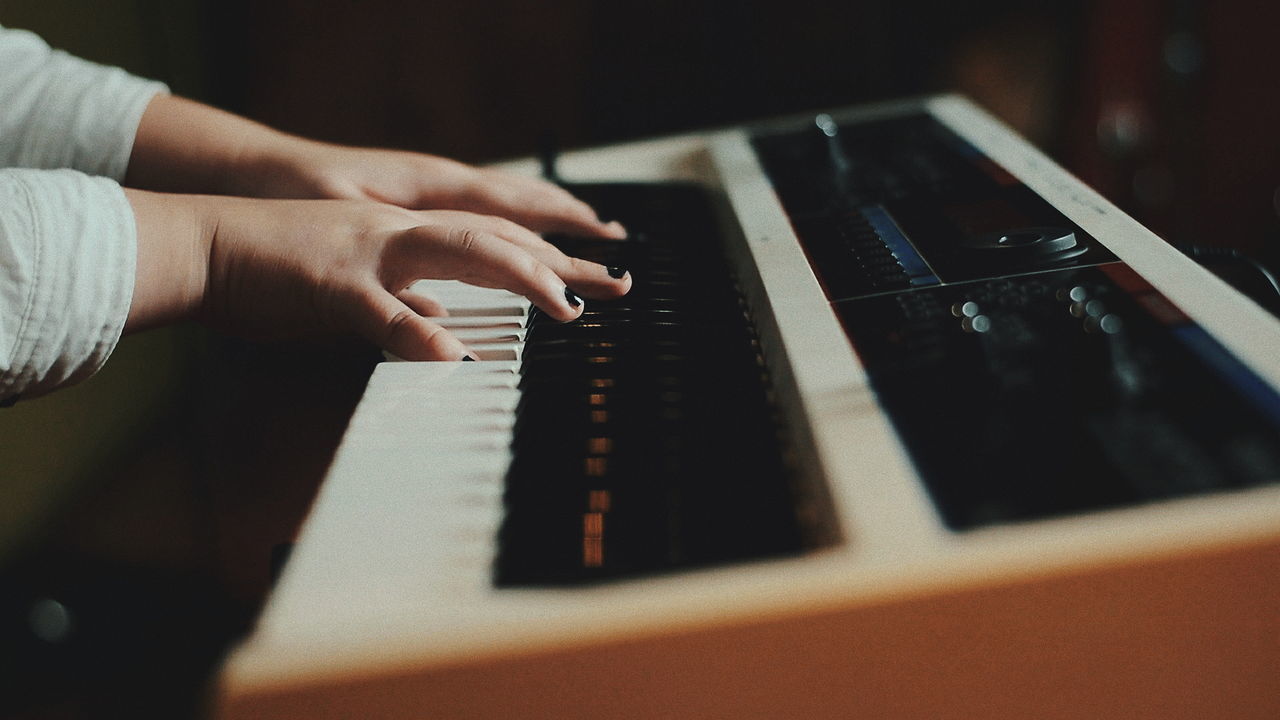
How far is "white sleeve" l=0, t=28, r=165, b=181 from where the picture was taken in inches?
31.7

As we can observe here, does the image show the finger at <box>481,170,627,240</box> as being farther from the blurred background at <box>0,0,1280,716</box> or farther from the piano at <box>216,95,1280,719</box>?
the blurred background at <box>0,0,1280,716</box>

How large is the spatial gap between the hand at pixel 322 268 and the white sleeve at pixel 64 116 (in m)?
0.24

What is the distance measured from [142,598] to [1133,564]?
147 centimetres

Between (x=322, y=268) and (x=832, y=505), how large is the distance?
39 centimetres

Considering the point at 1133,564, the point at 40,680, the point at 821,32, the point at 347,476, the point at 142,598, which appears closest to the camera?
the point at 1133,564

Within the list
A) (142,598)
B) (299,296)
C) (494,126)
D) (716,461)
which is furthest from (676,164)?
(142,598)

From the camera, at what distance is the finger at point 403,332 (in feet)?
1.91

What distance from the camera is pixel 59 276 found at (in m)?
0.52

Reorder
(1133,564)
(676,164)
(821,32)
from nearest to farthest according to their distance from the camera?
1. (1133,564)
2. (676,164)
3. (821,32)

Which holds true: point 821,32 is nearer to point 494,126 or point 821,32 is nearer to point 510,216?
point 494,126

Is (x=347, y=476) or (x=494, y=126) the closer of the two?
(x=347, y=476)

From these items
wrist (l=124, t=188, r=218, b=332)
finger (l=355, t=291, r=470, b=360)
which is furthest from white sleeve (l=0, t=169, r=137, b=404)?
finger (l=355, t=291, r=470, b=360)

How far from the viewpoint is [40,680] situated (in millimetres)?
1271

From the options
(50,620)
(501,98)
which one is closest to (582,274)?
(50,620)
